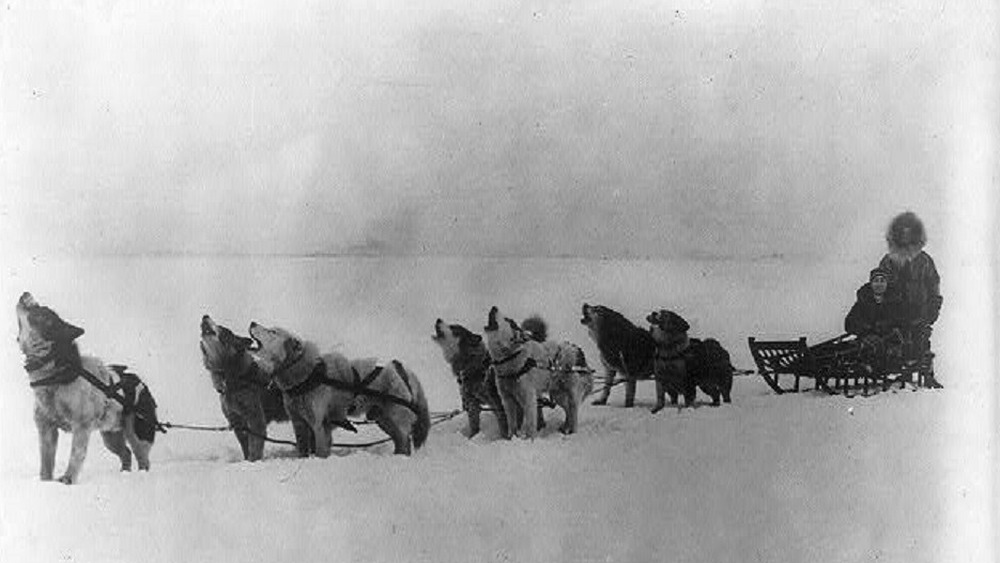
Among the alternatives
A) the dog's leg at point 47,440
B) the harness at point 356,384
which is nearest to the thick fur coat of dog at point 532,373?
the harness at point 356,384

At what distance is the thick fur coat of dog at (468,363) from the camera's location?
113 centimetres

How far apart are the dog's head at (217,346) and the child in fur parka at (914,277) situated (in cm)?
77

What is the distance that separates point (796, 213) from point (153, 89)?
75 cm

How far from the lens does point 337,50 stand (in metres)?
1.11

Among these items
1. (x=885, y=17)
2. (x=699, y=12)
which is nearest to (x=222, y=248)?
(x=699, y=12)

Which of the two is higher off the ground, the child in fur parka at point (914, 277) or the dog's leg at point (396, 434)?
the child in fur parka at point (914, 277)

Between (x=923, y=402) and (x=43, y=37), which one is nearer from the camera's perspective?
(x=43, y=37)

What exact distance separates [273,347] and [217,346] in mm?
62

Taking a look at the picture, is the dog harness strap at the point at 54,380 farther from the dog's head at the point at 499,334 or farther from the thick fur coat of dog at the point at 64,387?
the dog's head at the point at 499,334

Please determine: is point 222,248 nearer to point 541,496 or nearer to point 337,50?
point 337,50

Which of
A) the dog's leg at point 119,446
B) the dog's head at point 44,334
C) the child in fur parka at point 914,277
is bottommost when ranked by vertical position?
the dog's leg at point 119,446

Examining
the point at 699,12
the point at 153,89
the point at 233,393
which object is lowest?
the point at 233,393

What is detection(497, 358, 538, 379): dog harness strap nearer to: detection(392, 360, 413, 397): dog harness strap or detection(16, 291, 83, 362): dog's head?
detection(392, 360, 413, 397): dog harness strap

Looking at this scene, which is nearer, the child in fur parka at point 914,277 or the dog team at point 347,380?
the dog team at point 347,380
